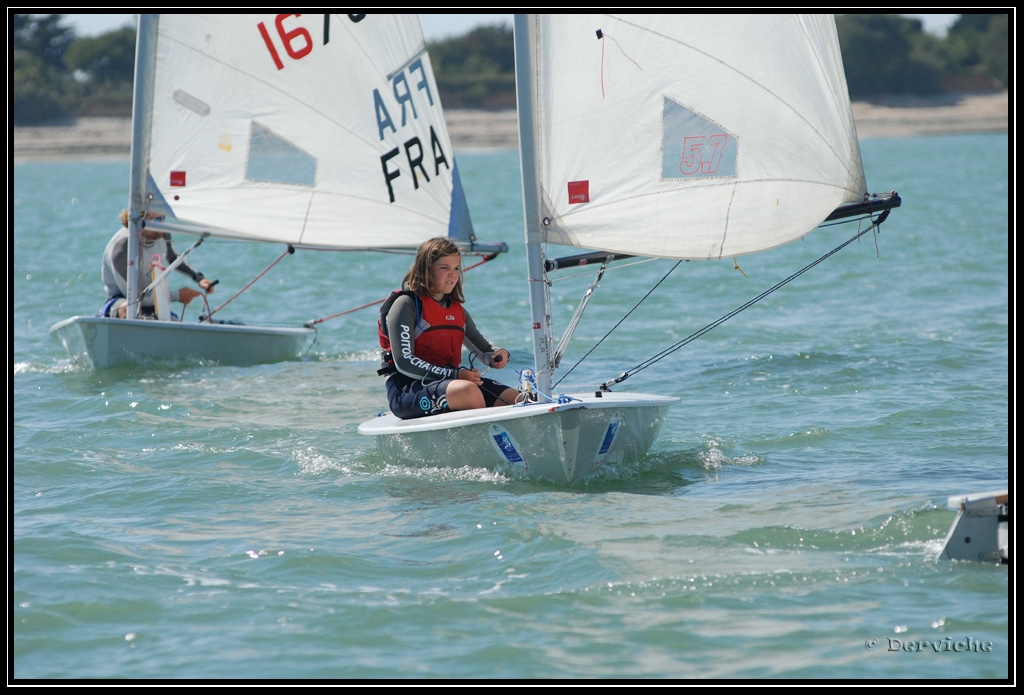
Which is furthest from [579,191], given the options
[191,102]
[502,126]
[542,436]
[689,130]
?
[502,126]

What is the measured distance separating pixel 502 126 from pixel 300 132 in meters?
44.5

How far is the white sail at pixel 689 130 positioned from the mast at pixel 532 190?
0.02 metres

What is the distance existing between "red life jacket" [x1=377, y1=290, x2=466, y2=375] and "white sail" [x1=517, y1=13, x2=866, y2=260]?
0.64m

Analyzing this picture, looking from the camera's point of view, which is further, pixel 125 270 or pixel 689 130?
pixel 125 270

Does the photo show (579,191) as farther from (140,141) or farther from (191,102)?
(140,141)

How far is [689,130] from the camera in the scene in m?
5.75

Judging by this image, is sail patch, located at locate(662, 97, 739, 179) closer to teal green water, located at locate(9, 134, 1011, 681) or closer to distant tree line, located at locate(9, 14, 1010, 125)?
teal green water, located at locate(9, 134, 1011, 681)

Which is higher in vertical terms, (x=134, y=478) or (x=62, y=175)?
(x=62, y=175)

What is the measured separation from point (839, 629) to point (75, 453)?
458 cm

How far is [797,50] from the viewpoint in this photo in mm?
5676

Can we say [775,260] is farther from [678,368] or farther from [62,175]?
[62,175]

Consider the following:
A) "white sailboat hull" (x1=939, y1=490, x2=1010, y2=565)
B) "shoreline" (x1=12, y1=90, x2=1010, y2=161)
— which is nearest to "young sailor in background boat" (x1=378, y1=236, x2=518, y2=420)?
"white sailboat hull" (x1=939, y1=490, x2=1010, y2=565)

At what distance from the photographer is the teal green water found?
390cm
